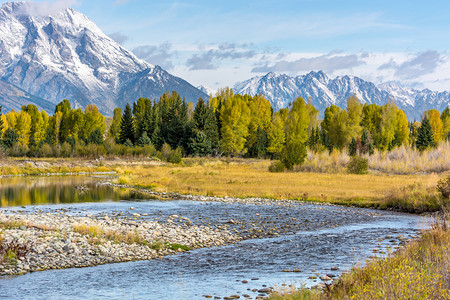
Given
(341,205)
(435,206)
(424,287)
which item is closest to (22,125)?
(341,205)

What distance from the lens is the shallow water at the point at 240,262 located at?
36.6 ft

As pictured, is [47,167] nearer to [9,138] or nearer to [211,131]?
[9,138]

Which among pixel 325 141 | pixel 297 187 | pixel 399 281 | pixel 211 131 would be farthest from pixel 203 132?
pixel 399 281

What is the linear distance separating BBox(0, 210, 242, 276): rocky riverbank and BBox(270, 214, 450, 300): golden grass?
7.57m

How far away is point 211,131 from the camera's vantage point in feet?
274

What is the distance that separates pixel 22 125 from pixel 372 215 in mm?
90051

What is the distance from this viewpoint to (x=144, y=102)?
103 meters

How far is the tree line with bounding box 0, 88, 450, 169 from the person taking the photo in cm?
8094

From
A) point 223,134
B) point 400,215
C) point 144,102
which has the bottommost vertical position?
point 400,215

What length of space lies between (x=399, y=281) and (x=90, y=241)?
37.9ft

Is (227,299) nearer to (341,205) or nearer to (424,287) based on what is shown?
(424,287)

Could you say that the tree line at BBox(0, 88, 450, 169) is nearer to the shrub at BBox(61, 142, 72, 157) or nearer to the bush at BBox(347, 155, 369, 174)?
the shrub at BBox(61, 142, 72, 157)

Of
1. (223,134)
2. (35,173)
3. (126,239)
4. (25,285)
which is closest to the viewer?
(25,285)

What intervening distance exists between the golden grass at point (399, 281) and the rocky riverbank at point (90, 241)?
7572mm
